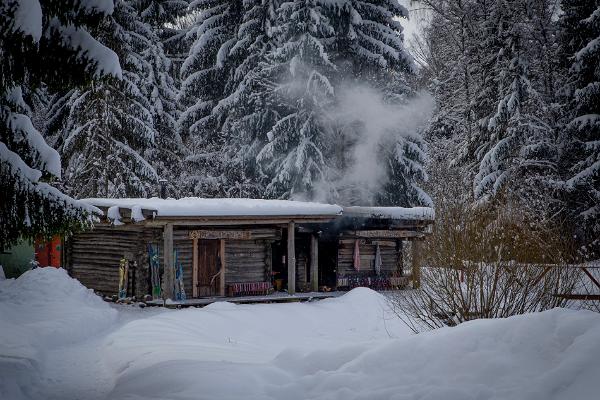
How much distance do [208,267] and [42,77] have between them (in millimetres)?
12412

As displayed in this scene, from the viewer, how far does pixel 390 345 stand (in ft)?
22.4

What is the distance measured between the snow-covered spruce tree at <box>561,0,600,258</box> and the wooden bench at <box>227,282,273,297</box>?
41.8ft

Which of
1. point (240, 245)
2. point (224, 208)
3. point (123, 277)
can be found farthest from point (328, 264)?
point (123, 277)

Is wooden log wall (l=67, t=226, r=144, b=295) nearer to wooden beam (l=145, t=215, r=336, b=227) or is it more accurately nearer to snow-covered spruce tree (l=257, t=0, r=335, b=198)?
wooden beam (l=145, t=215, r=336, b=227)

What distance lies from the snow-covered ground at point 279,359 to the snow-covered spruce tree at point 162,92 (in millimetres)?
16180

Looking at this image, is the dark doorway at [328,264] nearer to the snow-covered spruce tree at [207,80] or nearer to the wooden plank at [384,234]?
the wooden plank at [384,234]

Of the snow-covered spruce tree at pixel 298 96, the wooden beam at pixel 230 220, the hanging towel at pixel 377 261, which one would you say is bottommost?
the hanging towel at pixel 377 261

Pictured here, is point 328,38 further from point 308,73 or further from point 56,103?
point 56,103

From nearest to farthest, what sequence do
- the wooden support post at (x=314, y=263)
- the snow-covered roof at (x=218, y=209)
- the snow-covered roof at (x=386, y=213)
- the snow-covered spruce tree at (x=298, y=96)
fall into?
the snow-covered roof at (x=218, y=209) → the wooden support post at (x=314, y=263) → the snow-covered roof at (x=386, y=213) → the snow-covered spruce tree at (x=298, y=96)

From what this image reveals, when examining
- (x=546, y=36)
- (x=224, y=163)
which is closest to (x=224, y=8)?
(x=224, y=163)

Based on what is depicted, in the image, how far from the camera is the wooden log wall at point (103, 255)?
1983cm

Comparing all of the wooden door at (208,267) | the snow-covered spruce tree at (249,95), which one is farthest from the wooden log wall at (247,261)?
the snow-covered spruce tree at (249,95)

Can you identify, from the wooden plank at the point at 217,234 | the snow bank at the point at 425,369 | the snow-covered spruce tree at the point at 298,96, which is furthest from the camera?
the snow-covered spruce tree at the point at 298,96

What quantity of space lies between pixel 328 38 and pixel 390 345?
2511 centimetres
